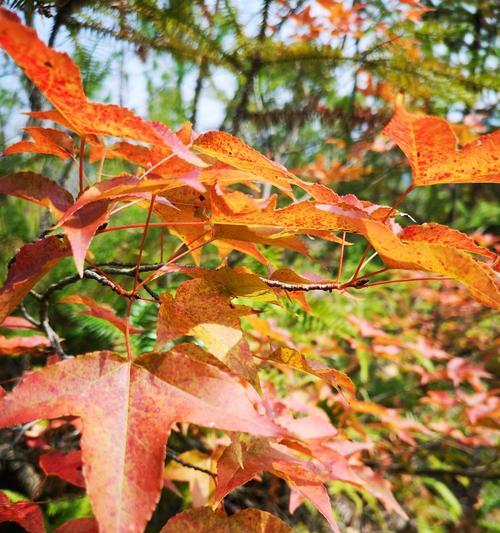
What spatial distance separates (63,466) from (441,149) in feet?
1.88

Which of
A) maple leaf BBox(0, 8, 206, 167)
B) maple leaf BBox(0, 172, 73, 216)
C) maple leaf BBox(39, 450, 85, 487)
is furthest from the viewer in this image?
maple leaf BBox(39, 450, 85, 487)

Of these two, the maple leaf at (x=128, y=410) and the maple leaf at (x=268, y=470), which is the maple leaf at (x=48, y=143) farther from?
the maple leaf at (x=268, y=470)

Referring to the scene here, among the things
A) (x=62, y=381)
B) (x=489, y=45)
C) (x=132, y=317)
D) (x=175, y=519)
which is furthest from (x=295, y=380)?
(x=489, y=45)

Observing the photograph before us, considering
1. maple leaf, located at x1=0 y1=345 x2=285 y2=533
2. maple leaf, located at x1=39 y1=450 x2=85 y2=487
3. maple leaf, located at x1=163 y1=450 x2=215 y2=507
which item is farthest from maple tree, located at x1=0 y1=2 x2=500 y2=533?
maple leaf, located at x1=163 y1=450 x2=215 y2=507

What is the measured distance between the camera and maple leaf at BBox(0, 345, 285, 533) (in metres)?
0.26

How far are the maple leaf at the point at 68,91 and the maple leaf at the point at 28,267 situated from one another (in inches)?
3.6

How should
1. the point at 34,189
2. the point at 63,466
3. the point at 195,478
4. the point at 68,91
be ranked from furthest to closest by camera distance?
the point at 195,478 → the point at 63,466 → the point at 34,189 → the point at 68,91

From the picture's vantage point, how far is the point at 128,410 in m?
0.30

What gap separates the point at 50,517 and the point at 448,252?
1.03m

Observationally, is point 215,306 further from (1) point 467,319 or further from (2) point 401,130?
(1) point 467,319

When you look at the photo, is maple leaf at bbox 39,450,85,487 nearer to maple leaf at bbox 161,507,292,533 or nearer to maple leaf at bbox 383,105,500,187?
maple leaf at bbox 161,507,292,533

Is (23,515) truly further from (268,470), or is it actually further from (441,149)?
(441,149)

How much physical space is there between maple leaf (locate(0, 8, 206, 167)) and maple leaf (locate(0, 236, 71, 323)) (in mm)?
91

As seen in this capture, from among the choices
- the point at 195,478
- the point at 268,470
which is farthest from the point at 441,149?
the point at 195,478
